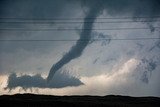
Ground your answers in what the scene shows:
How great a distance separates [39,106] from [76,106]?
13803mm

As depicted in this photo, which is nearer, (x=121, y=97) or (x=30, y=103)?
(x=30, y=103)

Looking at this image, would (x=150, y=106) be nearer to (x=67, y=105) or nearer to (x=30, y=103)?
(x=67, y=105)

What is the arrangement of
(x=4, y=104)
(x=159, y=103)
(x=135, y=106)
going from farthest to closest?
(x=159, y=103)
(x=135, y=106)
(x=4, y=104)

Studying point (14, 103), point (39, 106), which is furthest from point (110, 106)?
point (14, 103)

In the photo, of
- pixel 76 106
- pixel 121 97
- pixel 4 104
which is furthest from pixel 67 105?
pixel 121 97

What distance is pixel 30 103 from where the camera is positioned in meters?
130

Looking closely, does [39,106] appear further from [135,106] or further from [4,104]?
[135,106]

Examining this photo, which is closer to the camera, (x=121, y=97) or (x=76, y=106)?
(x=76, y=106)

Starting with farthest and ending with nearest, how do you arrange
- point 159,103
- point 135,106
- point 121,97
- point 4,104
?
point 121,97 < point 159,103 < point 135,106 < point 4,104

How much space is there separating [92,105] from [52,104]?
17110mm

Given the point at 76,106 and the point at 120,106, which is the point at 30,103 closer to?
the point at 76,106

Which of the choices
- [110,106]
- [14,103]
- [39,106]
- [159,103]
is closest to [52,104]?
[39,106]

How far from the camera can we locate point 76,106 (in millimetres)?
128125

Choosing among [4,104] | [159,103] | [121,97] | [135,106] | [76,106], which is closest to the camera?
[4,104]
